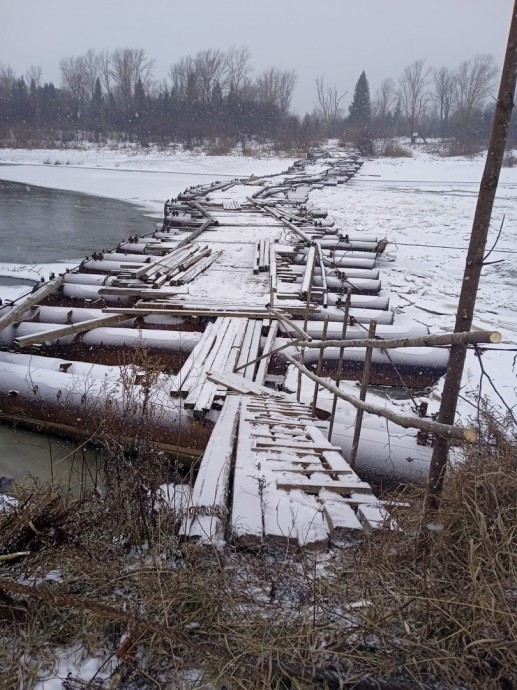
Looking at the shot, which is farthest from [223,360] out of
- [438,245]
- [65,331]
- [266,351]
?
[438,245]

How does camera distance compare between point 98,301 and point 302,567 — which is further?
point 98,301

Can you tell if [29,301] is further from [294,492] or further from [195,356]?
[294,492]

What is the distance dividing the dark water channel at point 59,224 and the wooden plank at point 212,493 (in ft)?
38.4

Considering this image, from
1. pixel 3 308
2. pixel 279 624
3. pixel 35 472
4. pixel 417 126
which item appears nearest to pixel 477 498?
pixel 279 624

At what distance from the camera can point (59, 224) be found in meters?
18.8

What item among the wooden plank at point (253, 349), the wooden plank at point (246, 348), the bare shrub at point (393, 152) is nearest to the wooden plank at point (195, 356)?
the wooden plank at point (246, 348)

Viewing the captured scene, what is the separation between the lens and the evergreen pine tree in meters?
79.9

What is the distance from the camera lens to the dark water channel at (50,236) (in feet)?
18.8

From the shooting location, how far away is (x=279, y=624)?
2.21 meters

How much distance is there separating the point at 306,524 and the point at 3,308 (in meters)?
6.89

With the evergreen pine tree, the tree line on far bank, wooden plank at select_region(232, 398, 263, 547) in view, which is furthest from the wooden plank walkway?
the evergreen pine tree

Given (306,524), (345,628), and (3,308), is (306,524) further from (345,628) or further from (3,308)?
(3,308)

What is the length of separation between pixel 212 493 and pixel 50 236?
16.0 m

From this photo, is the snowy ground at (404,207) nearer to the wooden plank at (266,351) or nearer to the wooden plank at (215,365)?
the wooden plank at (266,351)
